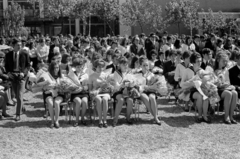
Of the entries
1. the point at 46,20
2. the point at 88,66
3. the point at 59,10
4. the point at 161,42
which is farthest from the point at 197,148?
the point at 46,20

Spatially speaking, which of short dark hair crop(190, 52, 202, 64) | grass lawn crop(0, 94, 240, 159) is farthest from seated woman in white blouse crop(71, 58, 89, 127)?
short dark hair crop(190, 52, 202, 64)

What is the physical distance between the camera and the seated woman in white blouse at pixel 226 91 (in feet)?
24.9

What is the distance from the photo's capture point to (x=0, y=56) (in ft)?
28.2

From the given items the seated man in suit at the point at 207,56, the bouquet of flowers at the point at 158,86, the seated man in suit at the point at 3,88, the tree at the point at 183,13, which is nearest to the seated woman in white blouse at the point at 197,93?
the bouquet of flowers at the point at 158,86

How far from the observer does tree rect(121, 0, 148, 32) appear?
106 ft

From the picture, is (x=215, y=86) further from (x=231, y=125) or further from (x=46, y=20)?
(x=46, y=20)

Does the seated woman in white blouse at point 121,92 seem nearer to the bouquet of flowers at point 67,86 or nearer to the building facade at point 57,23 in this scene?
the bouquet of flowers at point 67,86

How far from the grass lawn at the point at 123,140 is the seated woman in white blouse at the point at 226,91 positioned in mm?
267

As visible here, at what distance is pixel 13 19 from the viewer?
36219 millimetres

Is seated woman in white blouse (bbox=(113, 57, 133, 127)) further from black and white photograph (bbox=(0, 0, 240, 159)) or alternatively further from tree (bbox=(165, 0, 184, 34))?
tree (bbox=(165, 0, 184, 34))

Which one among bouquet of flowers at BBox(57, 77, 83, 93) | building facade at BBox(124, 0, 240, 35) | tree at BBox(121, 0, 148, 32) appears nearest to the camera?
bouquet of flowers at BBox(57, 77, 83, 93)

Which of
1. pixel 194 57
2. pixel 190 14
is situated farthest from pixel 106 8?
pixel 194 57

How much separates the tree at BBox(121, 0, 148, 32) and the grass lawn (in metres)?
25.3

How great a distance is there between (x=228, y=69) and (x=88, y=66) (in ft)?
11.9
